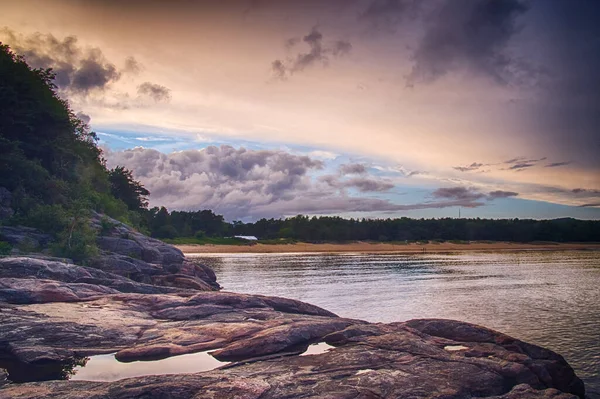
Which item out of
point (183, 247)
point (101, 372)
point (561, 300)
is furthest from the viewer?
point (183, 247)

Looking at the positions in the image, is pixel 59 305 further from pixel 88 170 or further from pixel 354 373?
pixel 88 170

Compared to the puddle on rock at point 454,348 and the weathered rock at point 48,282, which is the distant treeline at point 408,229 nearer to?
the weathered rock at point 48,282

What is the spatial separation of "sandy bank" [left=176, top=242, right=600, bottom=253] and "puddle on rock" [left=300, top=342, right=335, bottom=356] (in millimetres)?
126543

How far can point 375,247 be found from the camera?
158375 millimetres

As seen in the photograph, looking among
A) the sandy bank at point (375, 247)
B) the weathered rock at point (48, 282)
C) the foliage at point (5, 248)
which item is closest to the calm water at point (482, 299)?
the weathered rock at point (48, 282)

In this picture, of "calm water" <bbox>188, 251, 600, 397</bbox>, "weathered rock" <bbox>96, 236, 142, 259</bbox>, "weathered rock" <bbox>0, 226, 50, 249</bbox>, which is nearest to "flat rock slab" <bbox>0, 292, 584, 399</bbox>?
"calm water" <bbox>188, 251, 600, 397</bbox>

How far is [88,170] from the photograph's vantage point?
192ft

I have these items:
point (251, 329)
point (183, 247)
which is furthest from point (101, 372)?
point (183, 247)

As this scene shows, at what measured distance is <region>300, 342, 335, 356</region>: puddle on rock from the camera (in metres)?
15.2

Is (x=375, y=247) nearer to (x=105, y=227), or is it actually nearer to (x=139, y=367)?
(x=105, y=227)

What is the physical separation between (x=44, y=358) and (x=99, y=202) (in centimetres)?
4851

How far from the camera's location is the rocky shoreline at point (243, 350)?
11.6 metres

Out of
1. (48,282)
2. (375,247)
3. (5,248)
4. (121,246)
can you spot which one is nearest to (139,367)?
(48,282)

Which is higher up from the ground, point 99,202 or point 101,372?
point 99,202
